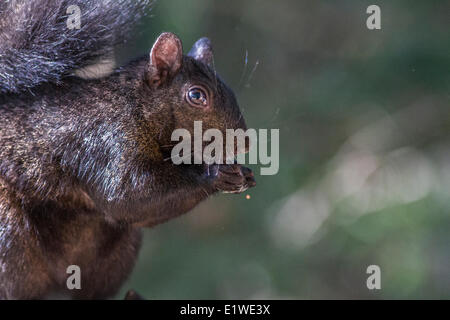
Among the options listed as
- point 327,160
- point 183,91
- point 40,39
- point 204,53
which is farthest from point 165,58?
point 327,160

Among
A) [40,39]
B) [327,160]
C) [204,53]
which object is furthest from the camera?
[327,160]

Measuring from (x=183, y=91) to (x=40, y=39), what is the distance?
429mm

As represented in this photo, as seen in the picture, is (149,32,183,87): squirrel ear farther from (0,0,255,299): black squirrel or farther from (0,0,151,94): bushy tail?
(0,0,151,94): bushy tail

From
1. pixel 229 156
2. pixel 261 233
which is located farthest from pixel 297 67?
pixel 229 156

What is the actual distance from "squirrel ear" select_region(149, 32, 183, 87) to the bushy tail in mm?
214

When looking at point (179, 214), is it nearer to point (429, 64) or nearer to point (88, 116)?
point (88, 116)

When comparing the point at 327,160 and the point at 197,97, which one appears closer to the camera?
the point at 197,97

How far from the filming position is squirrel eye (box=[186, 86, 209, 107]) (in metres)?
1.67

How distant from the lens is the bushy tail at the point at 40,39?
1.58m

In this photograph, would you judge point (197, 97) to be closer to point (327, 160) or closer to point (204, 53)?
point (204, 53)

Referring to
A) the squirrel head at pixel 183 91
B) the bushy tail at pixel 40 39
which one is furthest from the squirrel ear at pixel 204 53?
the bushy tail at pixel 40 39

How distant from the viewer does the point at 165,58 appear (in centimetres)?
162

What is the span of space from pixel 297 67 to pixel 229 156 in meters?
1.74

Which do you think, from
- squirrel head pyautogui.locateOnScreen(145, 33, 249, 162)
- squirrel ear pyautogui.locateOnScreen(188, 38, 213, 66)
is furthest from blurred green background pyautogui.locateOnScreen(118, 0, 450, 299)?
squirrel head pyautogui.locateOnScreen(145, 33, 249, 162)
